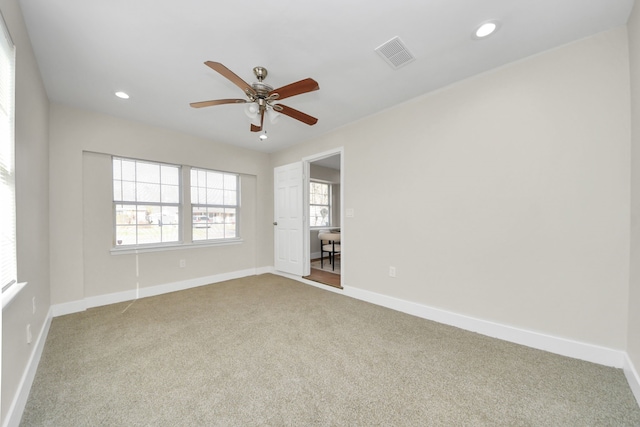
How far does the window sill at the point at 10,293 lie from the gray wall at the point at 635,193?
374 cm

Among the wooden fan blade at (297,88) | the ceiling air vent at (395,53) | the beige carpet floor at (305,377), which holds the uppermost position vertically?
the ceiling air vent at (395,53)

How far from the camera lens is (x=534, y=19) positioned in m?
1.67

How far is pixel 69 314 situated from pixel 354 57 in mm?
4206

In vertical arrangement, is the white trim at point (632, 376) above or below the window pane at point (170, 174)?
below

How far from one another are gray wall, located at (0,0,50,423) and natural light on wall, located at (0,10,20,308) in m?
0.12

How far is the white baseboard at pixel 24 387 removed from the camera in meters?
1.25

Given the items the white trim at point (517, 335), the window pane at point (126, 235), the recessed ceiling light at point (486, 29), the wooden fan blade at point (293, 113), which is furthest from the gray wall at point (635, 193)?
the window pane at point (126, 235)

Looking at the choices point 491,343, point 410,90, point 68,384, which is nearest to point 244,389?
point 68,384

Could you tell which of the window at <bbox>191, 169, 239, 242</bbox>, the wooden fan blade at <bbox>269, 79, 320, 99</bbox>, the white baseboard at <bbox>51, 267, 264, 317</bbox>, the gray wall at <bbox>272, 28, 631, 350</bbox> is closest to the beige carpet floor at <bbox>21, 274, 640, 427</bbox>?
the white baseboard at <bbox>51, 267, 264, 317</bbox>

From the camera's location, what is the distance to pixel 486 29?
1735 mm

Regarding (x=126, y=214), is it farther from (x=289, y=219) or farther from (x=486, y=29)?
(x=486, y=29)

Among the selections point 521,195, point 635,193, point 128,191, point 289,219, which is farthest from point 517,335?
point 128,191

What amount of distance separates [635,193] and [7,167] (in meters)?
4.03

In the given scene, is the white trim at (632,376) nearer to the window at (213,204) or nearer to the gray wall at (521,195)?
the gray wall at (521,195)
